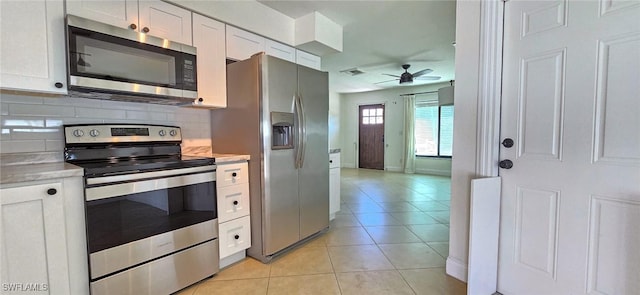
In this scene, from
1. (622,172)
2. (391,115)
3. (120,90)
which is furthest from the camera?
(391,115)

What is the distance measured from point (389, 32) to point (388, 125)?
4.52 metres

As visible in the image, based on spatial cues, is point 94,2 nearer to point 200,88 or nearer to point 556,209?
point 200,88

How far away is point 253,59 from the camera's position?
2.13m

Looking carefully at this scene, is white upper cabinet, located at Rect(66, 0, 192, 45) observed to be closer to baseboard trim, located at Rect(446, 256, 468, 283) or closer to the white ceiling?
the white ceiling

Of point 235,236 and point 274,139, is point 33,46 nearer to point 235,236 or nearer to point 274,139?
point 274,139

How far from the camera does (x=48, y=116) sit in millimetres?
1669

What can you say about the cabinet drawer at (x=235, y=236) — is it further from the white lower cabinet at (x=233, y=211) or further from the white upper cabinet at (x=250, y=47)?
the white upper cabinet at (x=250, y=47)

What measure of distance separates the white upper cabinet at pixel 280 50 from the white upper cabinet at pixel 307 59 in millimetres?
83

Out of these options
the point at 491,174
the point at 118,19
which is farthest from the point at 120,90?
the point at 491,174

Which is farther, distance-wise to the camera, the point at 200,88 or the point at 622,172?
the point at 200,88

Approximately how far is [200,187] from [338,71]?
168 inches

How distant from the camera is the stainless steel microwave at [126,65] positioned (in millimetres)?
1522

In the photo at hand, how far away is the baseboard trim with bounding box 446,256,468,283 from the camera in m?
1.93

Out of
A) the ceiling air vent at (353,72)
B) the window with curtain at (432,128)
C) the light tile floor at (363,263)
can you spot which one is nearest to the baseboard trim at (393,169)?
the window with curtain at (432,128)
